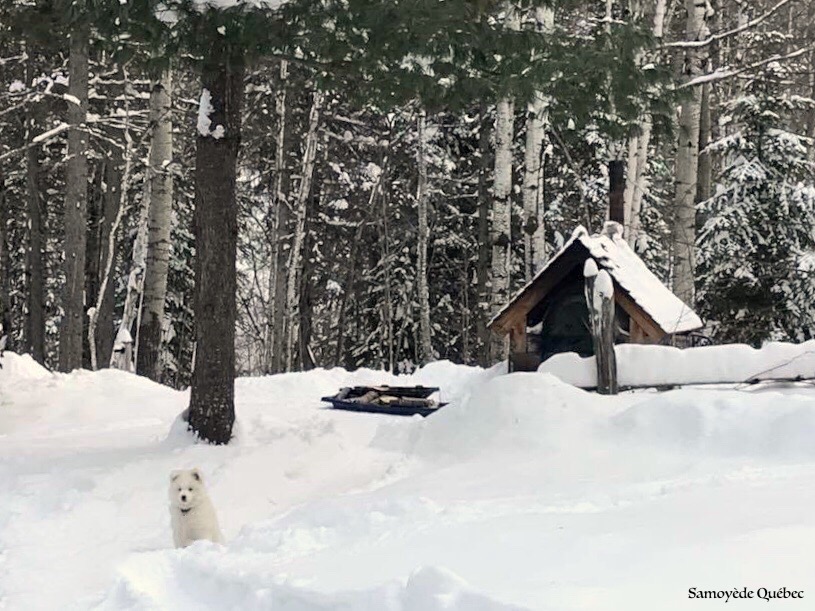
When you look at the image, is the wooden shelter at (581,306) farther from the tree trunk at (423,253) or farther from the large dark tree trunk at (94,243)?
the large dark tree trunk at (94,243)

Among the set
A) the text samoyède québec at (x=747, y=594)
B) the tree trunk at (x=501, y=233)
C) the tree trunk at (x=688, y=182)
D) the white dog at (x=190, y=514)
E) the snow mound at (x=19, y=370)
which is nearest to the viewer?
the text samoyède québec at (x=747, y=594)

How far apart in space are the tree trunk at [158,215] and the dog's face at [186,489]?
653cm

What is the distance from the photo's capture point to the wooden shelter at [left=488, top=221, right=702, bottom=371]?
35.4ft

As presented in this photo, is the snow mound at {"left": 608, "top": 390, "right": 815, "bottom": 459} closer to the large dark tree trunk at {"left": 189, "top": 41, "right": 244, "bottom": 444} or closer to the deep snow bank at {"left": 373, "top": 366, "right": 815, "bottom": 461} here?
the deep snow bank at {"left": 373, "top": 366, "right": 815, "bottom": 461}

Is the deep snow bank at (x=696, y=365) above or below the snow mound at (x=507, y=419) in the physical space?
above

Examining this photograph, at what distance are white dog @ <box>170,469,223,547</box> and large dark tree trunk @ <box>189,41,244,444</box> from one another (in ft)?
8.17

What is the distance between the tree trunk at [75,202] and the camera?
14.6m

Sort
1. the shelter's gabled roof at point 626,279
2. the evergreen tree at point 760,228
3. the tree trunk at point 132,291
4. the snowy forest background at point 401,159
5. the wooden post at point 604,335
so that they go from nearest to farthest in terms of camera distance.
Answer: the snowy forest background at point 401,159, the wooden post at point 604,335, the shelter's gabled roof at point 626,279, the tree trunk at point 132,291, the evergreen tree at point 760,228

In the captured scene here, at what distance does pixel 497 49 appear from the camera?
856 centimetres

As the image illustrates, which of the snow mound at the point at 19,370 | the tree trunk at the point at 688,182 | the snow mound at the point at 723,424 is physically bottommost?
the snow mound at the point at 19,370

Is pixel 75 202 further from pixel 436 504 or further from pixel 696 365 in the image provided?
pixel 436 504

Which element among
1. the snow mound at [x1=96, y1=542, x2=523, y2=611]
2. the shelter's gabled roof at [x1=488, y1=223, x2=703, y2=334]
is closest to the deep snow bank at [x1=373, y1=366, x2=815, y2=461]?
the shelter's gabled roof at [x1=488, y1=223, x2=703, y2=334]

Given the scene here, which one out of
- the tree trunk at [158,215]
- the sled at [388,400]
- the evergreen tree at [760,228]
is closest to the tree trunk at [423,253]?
the evergreen tree at [760,228]

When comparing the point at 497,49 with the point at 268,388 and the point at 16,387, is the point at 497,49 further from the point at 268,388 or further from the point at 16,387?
the point at 16,387
